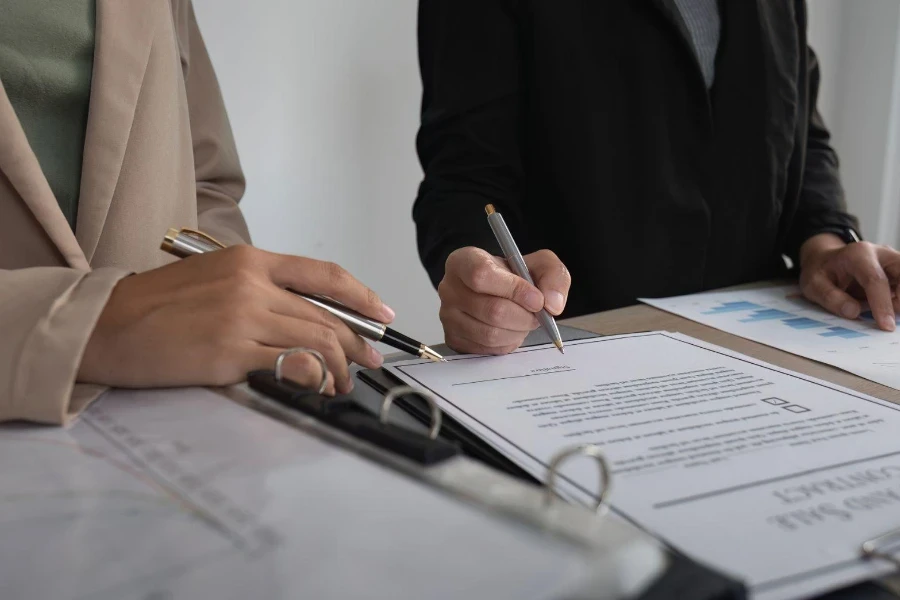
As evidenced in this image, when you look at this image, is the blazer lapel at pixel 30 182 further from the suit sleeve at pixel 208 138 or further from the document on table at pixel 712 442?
the document on table at pixel 712 442

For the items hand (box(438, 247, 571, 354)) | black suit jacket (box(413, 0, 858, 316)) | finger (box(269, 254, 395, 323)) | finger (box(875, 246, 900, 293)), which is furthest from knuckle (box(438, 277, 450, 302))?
finger (box(875, 246, 900, 293))

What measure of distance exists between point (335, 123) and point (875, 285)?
3.56 feet

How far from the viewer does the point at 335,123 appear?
152cm

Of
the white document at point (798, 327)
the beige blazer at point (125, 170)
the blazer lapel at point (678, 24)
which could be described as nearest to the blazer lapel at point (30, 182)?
the beige blazer at point (125, 170)

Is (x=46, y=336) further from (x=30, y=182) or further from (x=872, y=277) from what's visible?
(x=872, y=277)

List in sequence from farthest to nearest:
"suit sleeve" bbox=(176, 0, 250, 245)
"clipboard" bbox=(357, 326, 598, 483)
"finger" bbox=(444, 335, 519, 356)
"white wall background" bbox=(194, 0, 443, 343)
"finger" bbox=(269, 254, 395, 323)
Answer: "white wall background" bbox=(194, 0, 443, 343), "suit sleeve" bbox=(176, 0, 250, 245), "finger" bbox=(444, 335, 519, 356), "finger" bbox=(269, 254, 395, 323), "clipboard" bbox=(357, 326, 598, 483)

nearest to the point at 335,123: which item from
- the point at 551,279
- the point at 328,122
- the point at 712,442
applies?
the point at 328,122

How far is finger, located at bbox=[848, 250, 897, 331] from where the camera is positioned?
715mm

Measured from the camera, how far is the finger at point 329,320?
1.54 ft

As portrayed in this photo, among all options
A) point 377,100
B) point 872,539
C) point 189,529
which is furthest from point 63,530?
point 377,100

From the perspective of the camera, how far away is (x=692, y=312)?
0.75m

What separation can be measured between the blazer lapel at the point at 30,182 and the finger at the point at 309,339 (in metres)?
0.27

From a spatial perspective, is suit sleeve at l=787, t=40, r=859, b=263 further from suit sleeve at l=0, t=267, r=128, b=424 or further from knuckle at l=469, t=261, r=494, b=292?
suit sleeve at l=0, t=267, r=128, b=424

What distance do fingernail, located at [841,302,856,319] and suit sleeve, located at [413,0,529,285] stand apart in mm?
404
